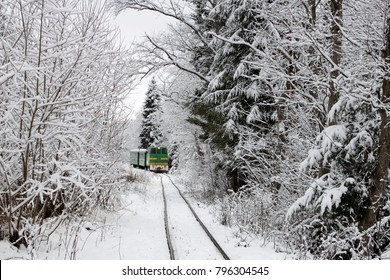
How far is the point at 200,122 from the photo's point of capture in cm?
1488

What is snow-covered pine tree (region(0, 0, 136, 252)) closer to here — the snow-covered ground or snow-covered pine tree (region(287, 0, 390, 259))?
the snow-covered ground

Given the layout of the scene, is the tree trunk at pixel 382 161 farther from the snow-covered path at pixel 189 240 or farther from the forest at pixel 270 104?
the snow-covered path at pixel 189 240

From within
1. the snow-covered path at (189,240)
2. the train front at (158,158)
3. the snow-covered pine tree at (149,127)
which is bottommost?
the snow-covered path at (189,240)

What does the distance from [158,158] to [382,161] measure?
31313 mm

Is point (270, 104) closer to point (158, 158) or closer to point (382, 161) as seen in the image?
point (382, 161)

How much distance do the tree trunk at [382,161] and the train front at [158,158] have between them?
98.1ft

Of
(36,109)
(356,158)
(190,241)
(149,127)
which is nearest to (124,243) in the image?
(190,241)

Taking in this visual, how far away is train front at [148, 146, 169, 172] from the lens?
35000 mm

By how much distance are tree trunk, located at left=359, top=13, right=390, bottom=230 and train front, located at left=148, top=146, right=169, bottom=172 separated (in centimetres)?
2989

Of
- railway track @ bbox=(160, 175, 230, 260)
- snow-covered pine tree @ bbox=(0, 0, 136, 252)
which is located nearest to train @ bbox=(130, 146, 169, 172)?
railway track @ bbox=(160, 175, 230, 260)

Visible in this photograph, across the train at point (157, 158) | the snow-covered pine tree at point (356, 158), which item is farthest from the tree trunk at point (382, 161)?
the train at point (157, 158)

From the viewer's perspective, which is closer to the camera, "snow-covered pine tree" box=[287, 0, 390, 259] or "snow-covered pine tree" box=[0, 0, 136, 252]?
"snow-covered pine tree" box=[0, 0, 136, 252]

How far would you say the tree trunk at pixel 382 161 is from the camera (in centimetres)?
526

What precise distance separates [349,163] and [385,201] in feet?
3.05
